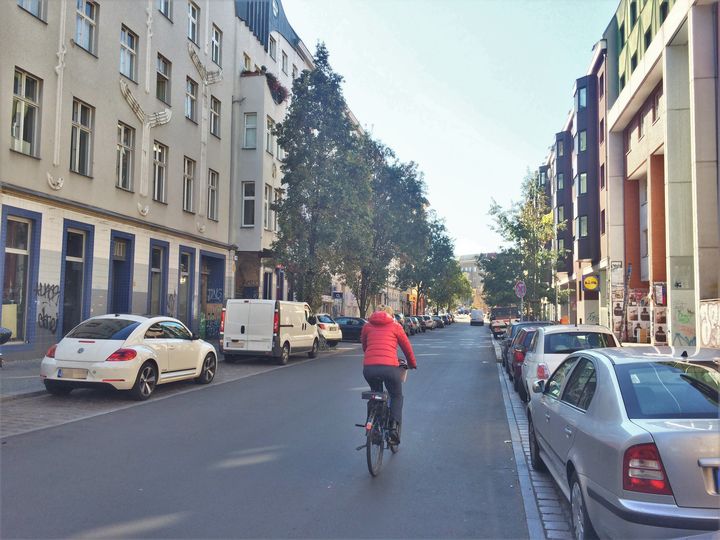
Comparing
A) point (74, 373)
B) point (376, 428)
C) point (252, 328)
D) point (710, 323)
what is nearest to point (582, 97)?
point (710, 323)

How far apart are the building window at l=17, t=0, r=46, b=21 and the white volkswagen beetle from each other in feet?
32.0

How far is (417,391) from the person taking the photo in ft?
42.5

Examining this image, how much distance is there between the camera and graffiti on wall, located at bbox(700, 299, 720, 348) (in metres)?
18.5

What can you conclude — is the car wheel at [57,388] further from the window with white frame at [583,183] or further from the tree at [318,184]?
the window with white frame at [583,183]

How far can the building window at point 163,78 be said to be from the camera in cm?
2283

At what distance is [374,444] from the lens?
623 centimetres

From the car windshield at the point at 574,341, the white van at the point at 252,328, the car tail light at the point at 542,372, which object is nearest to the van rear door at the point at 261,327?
the white van at the point at 252,328

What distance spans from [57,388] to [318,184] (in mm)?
16894

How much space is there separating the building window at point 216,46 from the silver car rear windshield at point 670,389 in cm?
2663

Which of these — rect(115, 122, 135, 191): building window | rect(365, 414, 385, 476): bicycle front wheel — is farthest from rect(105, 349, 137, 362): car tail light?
rect(115, 122, 135, 191): building window

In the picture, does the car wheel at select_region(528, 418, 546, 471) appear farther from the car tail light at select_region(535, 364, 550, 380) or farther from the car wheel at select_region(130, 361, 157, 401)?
the car wheel at select_region(130, 361, 157, 401)

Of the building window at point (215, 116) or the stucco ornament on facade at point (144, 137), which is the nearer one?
the stucco ornament on facade at point (144, 137)

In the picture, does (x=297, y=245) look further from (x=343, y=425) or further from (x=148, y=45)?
(x=343, y=425)

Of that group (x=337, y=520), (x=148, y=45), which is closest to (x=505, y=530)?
(x=337, y=520)
